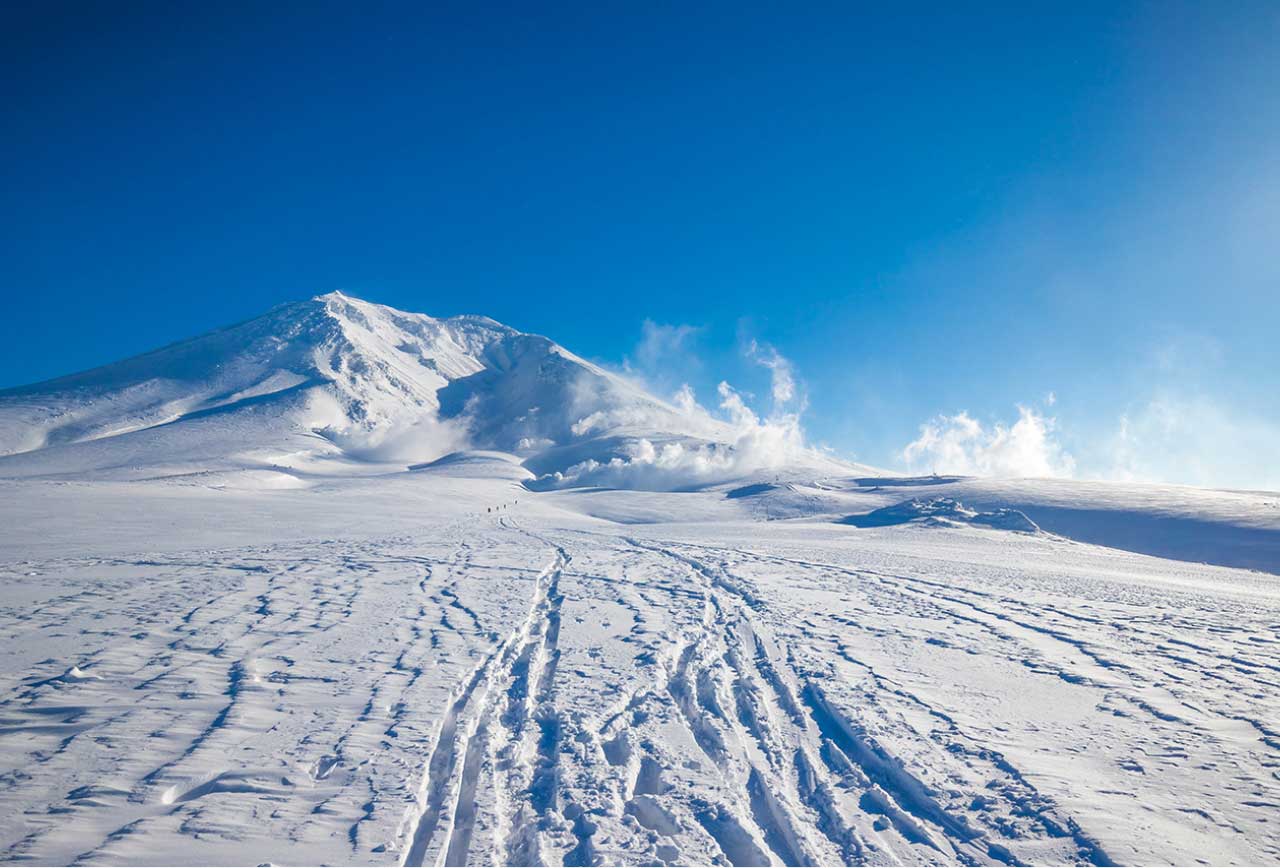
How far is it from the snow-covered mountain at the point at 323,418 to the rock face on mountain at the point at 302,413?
427mm

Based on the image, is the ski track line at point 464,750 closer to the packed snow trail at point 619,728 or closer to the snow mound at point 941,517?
the packed snow trail at point 619,728

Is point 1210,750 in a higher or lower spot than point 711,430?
lower

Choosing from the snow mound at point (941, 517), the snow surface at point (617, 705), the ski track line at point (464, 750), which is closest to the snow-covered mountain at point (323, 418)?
the snow mound at point (941, 517)

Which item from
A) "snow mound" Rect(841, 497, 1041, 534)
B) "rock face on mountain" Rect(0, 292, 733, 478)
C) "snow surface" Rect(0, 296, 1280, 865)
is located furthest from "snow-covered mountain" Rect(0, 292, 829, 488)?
"snow surface" Rect(0, 296, 1280, 865)

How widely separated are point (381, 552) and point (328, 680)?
14.4 meters

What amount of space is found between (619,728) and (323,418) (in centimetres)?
13218

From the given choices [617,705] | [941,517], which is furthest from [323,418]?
[617,705]

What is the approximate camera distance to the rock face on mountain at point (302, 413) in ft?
294

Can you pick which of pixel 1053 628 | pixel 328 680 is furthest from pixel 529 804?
pixel 1053 628

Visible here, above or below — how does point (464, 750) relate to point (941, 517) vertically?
below

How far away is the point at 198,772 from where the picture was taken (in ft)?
19.3

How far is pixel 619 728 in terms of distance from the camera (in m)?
7.24

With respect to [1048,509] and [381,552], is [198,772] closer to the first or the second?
[381,552]

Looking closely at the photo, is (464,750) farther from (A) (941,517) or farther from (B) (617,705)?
(A) (941,517)
